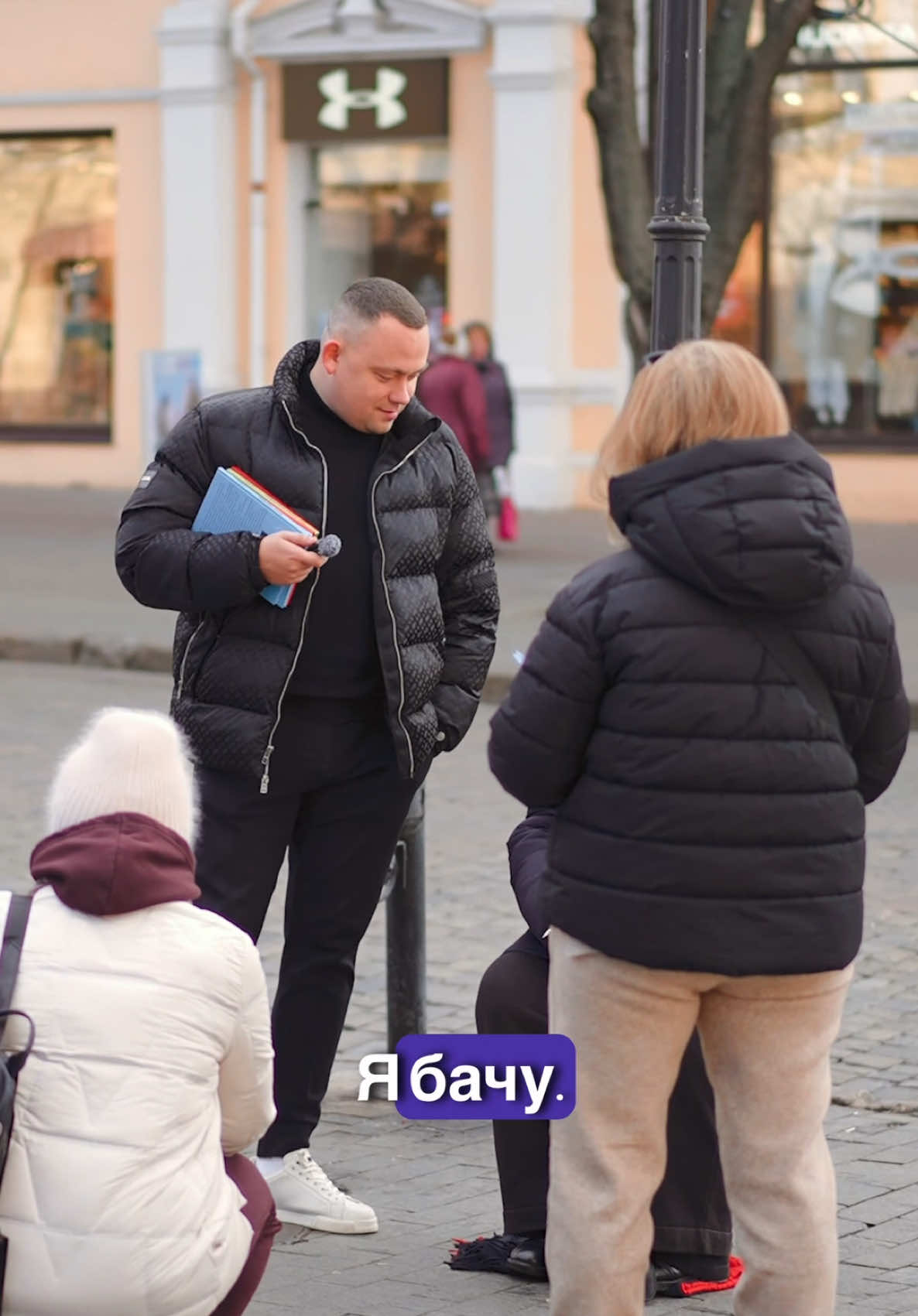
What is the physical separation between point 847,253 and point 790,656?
1709cm

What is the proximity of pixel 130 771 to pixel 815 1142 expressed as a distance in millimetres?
1140

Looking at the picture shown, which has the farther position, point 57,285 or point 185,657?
point 57,285

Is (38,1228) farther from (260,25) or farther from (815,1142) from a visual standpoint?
(260,25)

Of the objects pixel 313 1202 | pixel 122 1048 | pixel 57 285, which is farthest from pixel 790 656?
pixel 57 285

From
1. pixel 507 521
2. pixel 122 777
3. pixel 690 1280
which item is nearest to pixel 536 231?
pixel 507 521

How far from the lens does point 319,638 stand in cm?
436

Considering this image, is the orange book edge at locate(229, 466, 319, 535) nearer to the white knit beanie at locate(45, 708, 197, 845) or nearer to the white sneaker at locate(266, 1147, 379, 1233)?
the white knit beanie at locate(45, 708, 197, 845)

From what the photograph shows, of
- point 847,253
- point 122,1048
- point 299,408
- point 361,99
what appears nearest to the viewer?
point 122,1048

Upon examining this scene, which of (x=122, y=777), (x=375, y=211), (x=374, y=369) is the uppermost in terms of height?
(x=375, y=211)

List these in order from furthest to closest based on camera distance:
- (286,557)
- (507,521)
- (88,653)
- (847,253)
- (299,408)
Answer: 1. (847,253)
2. (507,521)
3. (88,653)
4. (299,408)
5. (286,557)

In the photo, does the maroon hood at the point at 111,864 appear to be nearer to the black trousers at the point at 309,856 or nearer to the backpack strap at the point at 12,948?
the backpack strap at the point at 12,948

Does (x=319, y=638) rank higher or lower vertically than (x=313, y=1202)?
higher

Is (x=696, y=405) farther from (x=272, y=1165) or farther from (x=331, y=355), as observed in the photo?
(x=272, y=1165)

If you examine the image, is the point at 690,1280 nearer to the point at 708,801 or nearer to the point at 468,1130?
the point at 468,1130
